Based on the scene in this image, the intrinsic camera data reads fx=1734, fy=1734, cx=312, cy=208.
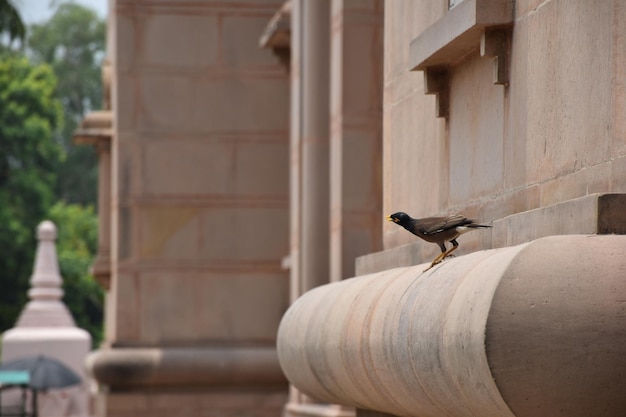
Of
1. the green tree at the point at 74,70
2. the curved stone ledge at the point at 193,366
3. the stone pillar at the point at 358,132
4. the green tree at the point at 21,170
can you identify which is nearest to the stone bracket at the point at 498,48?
the stone pillar at the point at 358,132

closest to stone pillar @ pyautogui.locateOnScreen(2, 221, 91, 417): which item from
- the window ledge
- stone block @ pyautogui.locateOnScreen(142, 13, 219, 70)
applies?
stone block @ pyautogui.locateOnScreen(142, 13, 219, 70)

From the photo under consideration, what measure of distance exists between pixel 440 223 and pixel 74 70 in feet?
257

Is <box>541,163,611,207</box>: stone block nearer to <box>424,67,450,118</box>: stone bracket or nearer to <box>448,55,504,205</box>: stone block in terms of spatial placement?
<box>448,55,504,205</box>: stone block

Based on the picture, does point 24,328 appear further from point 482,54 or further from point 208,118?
point 482,54

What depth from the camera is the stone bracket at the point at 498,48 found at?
677 centimetres

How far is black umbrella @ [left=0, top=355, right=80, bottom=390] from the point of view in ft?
93.4

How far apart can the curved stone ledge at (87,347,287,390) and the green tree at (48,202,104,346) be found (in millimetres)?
39750

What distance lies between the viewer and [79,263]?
200 feet

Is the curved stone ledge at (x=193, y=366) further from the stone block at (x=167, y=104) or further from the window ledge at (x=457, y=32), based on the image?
the window ledge at (x=457, y=32)

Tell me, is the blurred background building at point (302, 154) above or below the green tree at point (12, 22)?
below

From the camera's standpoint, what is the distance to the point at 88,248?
224 ft

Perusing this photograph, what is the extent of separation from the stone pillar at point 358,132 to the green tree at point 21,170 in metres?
44.7

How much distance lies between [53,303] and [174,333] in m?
18.1

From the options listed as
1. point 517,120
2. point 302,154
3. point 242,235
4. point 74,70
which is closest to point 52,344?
point 242,235
